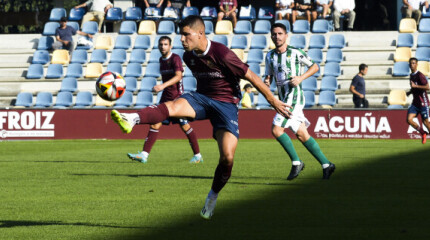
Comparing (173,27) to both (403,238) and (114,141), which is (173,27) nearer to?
(114,141)

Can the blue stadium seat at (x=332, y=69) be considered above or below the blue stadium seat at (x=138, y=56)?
below

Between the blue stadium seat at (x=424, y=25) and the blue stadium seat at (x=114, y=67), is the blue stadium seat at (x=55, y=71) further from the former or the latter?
the blue stadium seat at (x=424, y=25)

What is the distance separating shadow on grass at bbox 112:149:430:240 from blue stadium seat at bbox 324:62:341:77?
16494 millimetres

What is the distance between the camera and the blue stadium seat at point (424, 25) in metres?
30.0

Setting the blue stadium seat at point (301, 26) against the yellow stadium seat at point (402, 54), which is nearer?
the yellow stadium seat at point (402, 54)

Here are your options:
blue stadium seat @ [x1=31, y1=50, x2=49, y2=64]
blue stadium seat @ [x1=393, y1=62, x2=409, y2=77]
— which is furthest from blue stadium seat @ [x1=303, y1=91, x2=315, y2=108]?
blue stadium seat @ [x1=31, y1=50, x2=49, y2=64]

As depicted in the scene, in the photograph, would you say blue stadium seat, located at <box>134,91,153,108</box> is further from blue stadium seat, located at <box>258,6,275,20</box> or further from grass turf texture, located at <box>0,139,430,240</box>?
grass turf texture, located at <box>0,139,430,240</box>

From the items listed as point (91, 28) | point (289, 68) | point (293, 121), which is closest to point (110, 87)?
point (293, 121)

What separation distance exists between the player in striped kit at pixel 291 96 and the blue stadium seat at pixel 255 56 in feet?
56.0

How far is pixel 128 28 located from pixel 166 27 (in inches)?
58.5

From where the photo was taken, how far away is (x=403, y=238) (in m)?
7.11

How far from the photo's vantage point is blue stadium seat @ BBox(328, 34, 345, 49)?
30.1m

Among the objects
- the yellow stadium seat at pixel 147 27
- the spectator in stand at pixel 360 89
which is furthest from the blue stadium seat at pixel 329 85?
the yellow stadium seat at pixel 147 27

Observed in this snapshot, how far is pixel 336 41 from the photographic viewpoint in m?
30.1
